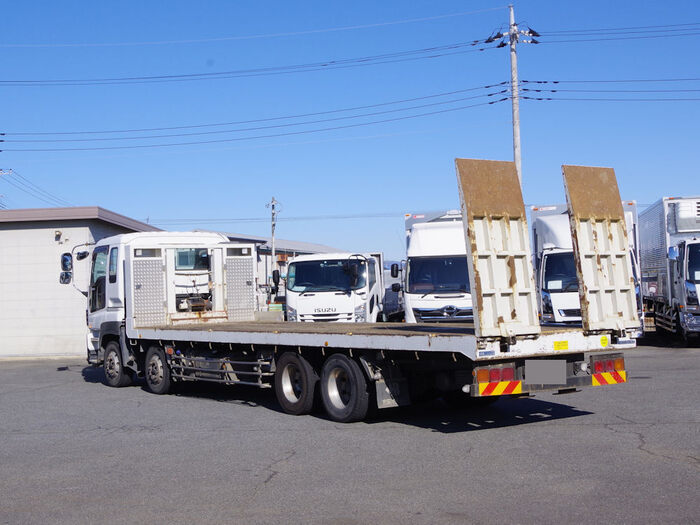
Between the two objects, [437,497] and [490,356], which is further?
[490,356]

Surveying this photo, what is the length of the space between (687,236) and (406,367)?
13.5 m

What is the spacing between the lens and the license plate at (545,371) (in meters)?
9.21

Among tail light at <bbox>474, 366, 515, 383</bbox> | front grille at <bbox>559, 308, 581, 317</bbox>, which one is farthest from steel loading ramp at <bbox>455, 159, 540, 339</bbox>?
front grille at <bbox>559, 308, 581, 317</bbox>

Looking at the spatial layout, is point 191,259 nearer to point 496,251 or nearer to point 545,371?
point 496,251

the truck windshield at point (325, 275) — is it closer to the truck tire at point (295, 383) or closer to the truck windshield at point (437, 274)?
the truck windshield at point (437, 274)

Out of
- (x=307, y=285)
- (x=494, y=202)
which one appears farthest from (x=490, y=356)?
(x=307, y=285)

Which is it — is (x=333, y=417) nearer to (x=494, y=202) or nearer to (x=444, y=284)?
(x=494, y=202)

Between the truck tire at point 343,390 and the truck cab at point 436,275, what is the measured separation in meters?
7.01

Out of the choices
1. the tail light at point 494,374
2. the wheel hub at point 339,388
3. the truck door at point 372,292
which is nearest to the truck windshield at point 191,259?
the truck door at point 372,292

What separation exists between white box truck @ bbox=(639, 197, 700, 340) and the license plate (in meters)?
11.7

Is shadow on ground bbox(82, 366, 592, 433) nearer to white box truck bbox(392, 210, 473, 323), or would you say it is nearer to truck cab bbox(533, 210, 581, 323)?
white box truck bbox(392, 210, 473, 323)

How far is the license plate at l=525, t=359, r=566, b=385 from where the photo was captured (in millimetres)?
9211

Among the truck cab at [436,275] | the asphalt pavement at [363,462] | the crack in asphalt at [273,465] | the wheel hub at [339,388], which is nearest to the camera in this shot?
the asphalt pavement at [363,462]

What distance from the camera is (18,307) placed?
25266 millimetres
